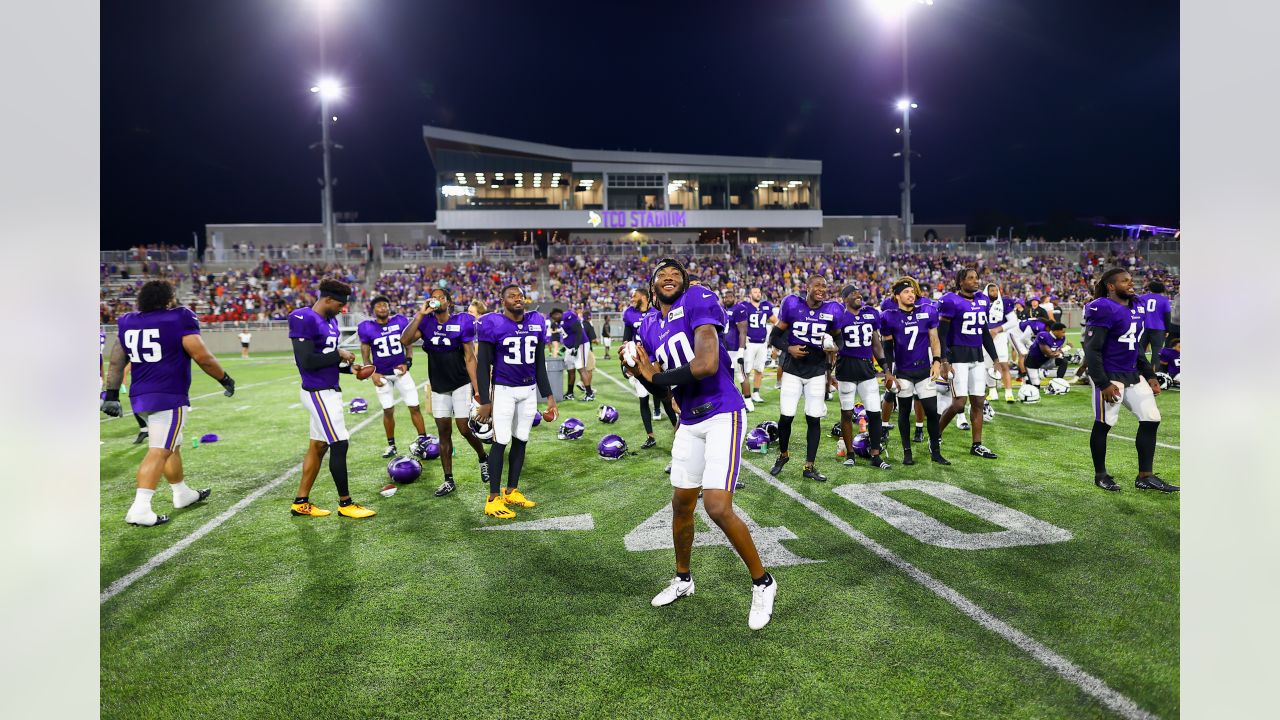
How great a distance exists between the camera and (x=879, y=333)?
7719 mm

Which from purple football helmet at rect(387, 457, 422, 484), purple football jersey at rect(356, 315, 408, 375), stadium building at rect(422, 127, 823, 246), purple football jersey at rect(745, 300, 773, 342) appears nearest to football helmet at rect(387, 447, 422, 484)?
purple football helmet at rect(387, 457, 422, 484)

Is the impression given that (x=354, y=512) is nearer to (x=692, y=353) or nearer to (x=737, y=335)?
(x=692, y=353)

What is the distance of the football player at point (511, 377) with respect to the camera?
638 cm

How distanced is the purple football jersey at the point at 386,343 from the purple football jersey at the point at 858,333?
19.2 ft

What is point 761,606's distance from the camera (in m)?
3.85

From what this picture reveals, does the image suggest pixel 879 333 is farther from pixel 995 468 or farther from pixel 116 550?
pixel 116 550

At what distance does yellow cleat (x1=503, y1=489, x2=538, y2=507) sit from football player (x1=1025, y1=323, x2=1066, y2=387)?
10.2 m

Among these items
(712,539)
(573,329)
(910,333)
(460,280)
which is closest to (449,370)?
(712,539)

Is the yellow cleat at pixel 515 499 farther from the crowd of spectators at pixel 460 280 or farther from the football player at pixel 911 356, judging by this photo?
the crowd of spectators at pixel 460 280

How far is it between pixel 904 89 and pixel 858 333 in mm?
42559

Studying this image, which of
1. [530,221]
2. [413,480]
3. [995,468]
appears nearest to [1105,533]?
[995,468]

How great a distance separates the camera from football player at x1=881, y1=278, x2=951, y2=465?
771 centimetres

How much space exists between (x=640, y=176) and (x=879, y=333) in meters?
48.8

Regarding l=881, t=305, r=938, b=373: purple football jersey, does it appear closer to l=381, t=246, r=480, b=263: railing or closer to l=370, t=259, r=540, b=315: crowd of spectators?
l=370, t=259, r=540, b=315: crowd of spectators
